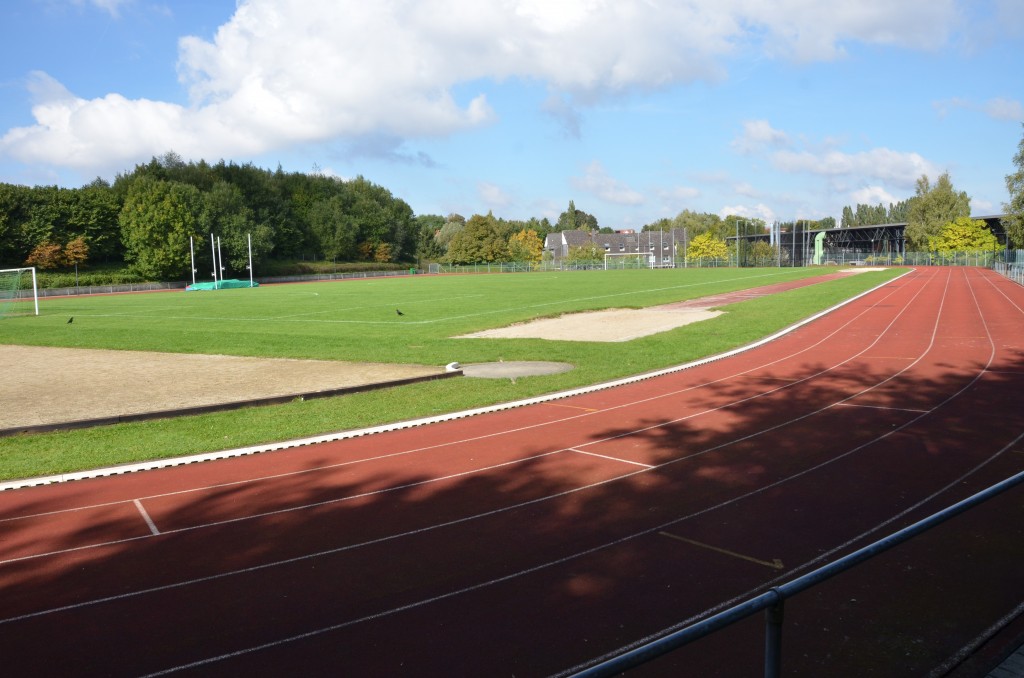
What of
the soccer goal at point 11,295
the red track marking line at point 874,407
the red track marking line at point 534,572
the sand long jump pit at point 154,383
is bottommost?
the red track marking line at point 534,572

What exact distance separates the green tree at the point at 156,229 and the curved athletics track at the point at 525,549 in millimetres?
80087

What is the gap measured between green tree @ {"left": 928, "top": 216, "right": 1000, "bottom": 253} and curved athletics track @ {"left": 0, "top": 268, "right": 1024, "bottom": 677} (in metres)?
101

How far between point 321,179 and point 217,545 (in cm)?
12818

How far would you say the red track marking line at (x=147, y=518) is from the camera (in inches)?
294

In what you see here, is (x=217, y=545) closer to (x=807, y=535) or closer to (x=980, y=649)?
(x=807, y=535)

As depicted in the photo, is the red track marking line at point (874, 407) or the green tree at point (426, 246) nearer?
the red track marking line at point (874, 407)

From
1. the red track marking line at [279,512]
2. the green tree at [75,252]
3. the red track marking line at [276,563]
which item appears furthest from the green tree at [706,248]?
the red track marking line at [276,563]

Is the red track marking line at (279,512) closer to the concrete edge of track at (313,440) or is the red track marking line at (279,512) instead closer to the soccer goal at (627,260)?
the concrete edge of track at (313,440)

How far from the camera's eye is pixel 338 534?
23.8 feet

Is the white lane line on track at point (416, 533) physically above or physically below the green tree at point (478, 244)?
below

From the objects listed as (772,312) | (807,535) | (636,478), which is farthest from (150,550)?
(772,312)

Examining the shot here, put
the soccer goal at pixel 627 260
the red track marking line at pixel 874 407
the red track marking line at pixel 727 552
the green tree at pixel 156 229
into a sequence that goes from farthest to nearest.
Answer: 1. the soccer goal at pixel 627 260
2. the green tree at pixel 156 229
3. the red track marking line at pixel 874 407
4. the red track marking line at pixel 727 552

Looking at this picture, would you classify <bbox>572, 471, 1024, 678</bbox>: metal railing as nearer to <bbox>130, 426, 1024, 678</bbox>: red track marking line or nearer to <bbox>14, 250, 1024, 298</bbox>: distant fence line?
<bbox>130, 426, 1024, 678</bbox>: red track marking line

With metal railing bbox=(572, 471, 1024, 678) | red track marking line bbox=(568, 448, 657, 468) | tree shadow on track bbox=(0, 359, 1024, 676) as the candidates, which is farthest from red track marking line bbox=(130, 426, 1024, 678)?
metal railing bbox=(572, 471, 1024, 678)
